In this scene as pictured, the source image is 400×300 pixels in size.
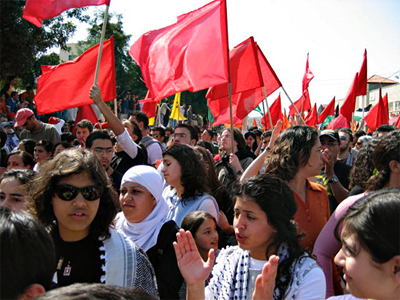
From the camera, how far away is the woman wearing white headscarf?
9.68 ft

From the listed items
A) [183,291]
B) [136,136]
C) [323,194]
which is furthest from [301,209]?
[136,136]

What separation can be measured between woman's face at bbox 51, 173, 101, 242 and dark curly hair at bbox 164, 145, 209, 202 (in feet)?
4.97

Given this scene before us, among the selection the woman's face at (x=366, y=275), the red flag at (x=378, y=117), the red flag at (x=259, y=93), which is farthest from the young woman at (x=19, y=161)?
the red flag at (x=378, y=117)

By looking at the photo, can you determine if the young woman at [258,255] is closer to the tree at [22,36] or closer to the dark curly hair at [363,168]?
the dark curly hair at [363,168]

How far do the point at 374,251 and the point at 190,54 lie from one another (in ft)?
14.7

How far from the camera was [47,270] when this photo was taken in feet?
4.91

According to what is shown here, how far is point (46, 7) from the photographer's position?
18.1 ft

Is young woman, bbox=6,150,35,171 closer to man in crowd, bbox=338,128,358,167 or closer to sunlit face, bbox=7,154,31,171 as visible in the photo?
sunlit face, bbox=7,154,31,171

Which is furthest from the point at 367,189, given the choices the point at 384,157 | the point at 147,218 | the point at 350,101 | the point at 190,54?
the point at 350,101

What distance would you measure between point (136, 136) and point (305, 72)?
A: 605cm

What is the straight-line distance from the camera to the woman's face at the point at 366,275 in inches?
65.6

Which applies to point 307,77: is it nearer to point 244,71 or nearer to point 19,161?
point 244,71

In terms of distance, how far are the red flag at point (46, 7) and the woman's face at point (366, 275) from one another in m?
4.65

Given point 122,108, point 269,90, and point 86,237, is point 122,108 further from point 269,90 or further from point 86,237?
point 86,237
